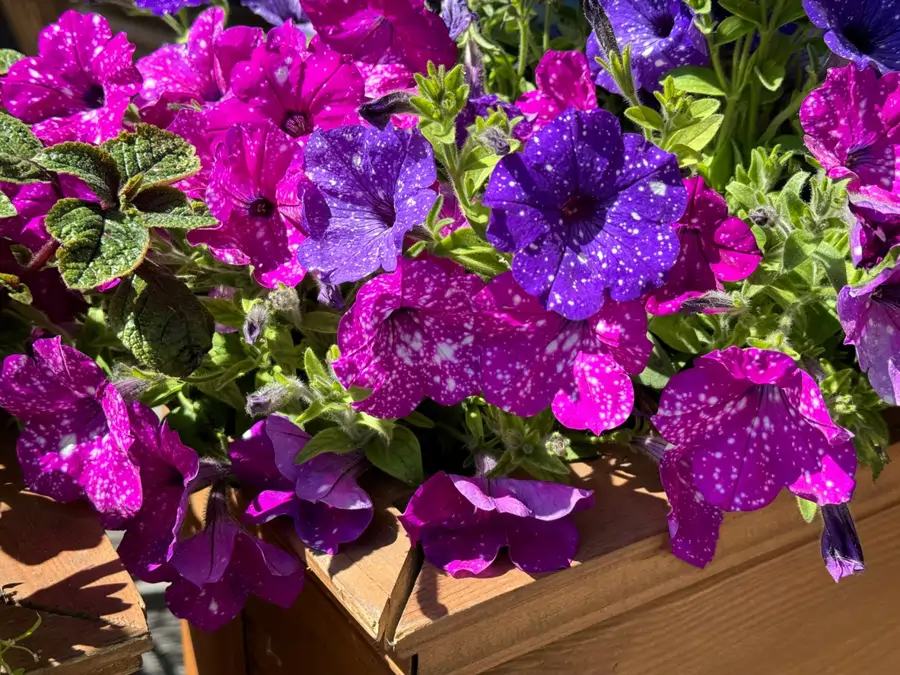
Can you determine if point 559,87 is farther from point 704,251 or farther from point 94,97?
point 94,97

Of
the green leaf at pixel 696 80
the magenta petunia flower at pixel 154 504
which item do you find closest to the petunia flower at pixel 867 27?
the green leaf at pixel 696 80

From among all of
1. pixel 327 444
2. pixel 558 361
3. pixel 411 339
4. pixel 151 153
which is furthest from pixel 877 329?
pixel 151 153

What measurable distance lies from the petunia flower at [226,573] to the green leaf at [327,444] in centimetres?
9

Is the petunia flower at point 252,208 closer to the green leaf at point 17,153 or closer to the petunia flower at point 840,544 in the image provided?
the green leaf at point 17,153

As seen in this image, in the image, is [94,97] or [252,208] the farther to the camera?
[94,97]

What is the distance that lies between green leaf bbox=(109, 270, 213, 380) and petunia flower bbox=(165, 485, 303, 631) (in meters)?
0.16

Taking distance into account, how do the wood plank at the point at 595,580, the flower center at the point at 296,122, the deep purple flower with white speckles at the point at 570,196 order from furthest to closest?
1. the flower center at the point at 296,122
2. the wood plank at the point at 595,580
3. the deep purple flower with white speckles at the point at 570,196

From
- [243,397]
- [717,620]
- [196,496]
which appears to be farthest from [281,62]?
[717,620]

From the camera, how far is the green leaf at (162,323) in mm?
665

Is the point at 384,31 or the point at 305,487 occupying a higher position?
the point at 384,31

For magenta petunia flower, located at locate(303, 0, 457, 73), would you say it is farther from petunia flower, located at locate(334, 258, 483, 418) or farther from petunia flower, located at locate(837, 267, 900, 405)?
petunia flower, located at locate(837, 267, 900, 405)

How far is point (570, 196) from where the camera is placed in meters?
0.60

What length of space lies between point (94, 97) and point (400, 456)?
1.55ft

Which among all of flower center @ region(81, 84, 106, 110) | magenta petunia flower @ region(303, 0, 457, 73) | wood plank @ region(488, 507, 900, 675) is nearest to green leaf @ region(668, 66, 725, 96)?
magenta petunia flower @ region(303, 0, 457, 73)
